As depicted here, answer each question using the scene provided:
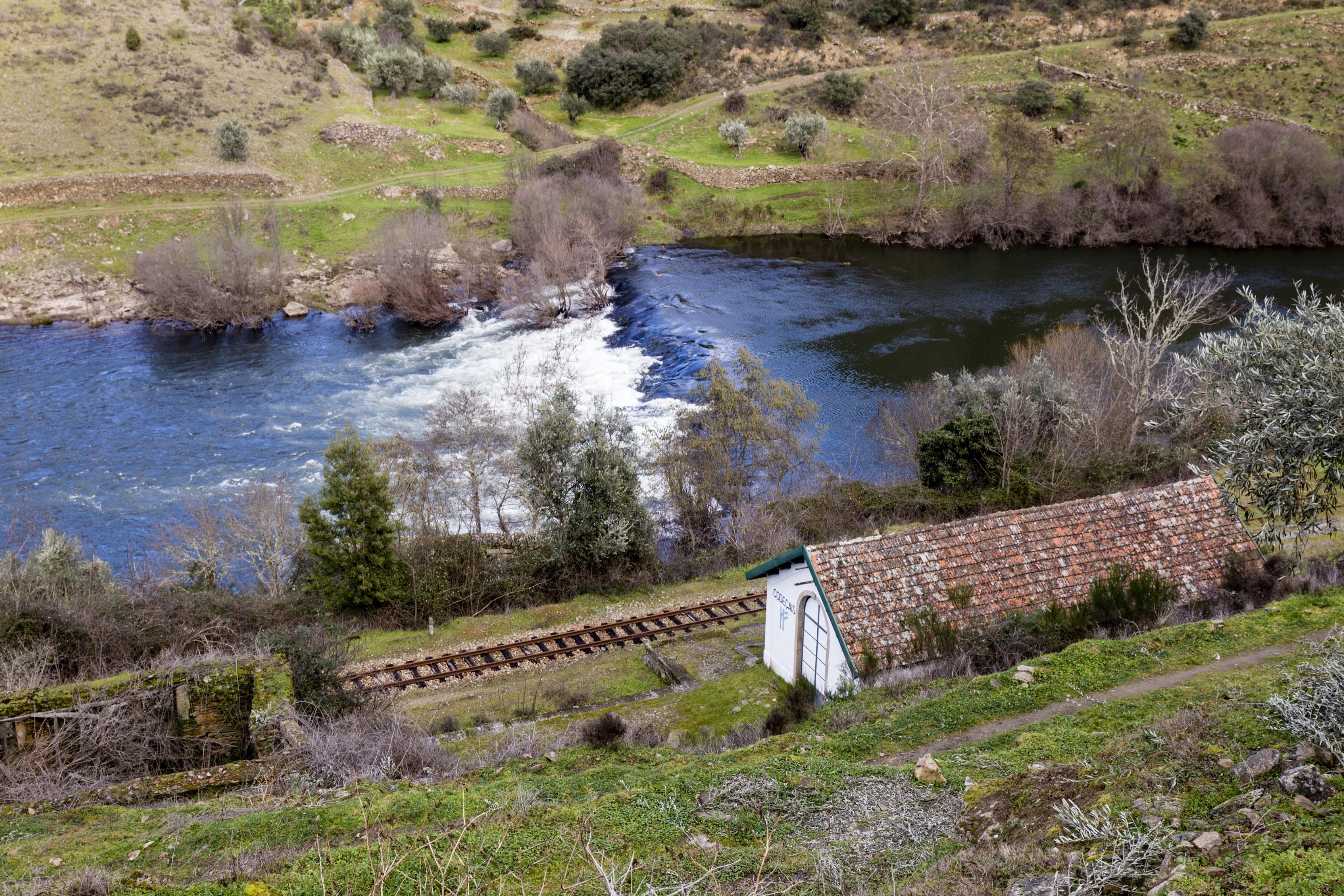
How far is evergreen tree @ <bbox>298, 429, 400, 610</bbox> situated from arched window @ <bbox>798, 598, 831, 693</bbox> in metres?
11.3

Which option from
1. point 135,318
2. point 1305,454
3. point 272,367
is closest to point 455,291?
point 272,367

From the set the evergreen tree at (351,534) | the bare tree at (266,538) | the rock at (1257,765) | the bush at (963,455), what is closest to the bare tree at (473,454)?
the evergreen tree at (351,534)

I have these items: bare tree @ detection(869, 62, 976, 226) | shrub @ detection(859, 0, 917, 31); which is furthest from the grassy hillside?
shrub @ detection(859, 0, 917, 31)

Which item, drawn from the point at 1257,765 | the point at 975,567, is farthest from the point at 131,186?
the point at 1257,765

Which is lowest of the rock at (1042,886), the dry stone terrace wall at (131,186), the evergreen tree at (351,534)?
the evergreen tree at (351,534)

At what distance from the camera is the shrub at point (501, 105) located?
65.1 m

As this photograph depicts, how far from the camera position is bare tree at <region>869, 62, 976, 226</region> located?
195ft

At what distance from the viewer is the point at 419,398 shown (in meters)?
38.8

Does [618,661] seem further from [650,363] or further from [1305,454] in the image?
[650,363]

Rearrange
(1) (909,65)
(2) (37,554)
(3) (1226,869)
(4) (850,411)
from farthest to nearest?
(1) (909,65) → (4) (850,411) → (2) (37,554) → (3) (1226,869)

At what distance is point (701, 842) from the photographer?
10.2 m

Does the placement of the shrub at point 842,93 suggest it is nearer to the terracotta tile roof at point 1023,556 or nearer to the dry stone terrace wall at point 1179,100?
the dry stone terrace wall at point 1179,100

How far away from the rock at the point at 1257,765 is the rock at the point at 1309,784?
0.42m

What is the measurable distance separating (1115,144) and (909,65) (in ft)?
53.2
